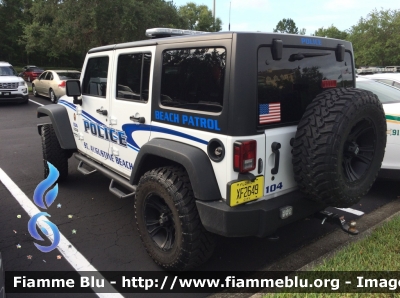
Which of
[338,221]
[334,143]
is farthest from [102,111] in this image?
[338,221]

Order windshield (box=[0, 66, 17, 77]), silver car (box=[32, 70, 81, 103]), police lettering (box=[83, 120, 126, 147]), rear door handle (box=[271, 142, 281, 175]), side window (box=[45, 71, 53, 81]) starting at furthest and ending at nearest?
side window (box=[45, 71, 53, 81]) → windshield (box=[0, 66, 17, 77]) → silver car (box=[32, 70, 81, 103]) → police lettering (box=[83, 120, 126, 147]) → rear door handle (box=[271, 142, 281, 175])

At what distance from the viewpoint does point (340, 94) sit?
281cm

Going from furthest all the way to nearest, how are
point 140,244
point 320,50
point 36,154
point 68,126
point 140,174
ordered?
point 36,154, point 68,126, point 140,244, point 140,174, point 320,50

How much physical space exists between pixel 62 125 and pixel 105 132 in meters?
1.20

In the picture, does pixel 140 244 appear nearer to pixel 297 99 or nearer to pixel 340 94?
pixel 297 99

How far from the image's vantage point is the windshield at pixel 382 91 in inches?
211

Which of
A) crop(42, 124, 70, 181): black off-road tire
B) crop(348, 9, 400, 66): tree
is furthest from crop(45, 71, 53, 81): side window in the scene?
crop(348, 9, 400, 66): tree

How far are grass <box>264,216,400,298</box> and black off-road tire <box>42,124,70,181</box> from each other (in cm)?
381

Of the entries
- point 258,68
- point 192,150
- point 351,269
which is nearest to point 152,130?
point 192,150

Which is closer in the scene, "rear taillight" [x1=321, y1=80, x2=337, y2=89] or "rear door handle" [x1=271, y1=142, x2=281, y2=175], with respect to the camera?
"rear door handle" [x1=271, y1=142, x2=281, y2=175]

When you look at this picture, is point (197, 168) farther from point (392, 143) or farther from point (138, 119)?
point (392, 143)

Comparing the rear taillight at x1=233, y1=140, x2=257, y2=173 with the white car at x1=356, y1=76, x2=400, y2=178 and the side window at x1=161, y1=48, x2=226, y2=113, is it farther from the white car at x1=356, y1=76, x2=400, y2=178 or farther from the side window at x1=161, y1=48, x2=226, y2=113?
the white car at x1=356, y1=76, x2=400, y2=178

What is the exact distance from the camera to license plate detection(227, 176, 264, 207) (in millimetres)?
2623

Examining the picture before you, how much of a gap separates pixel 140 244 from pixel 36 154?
4711 millimetres
